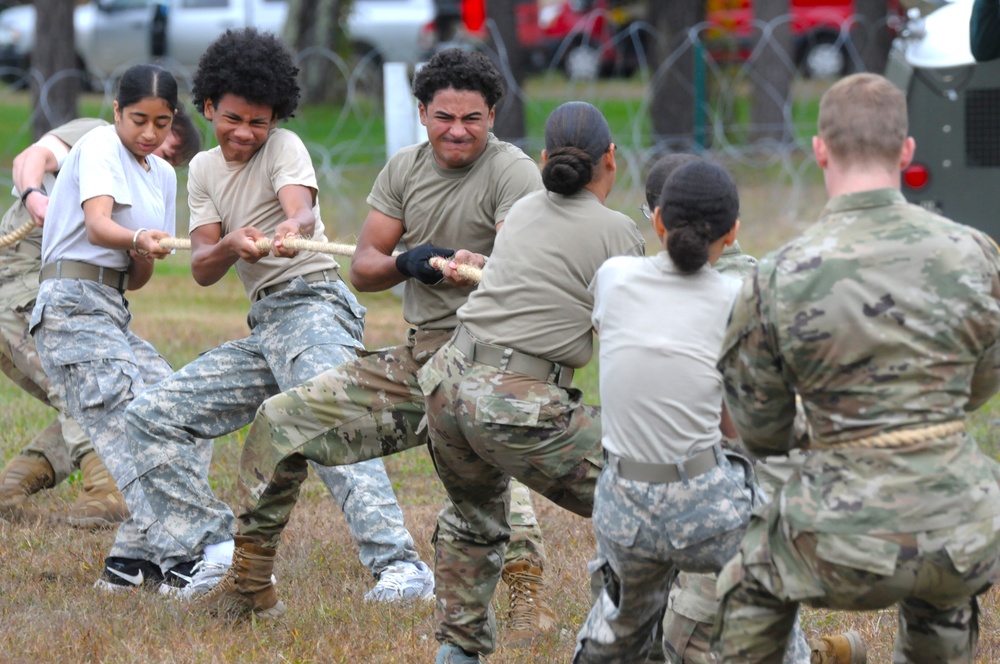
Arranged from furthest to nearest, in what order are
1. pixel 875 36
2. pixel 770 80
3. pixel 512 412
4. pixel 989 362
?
pixel 770 80 < pixel 875 36 < pixel 512 412 < pixel 989 362

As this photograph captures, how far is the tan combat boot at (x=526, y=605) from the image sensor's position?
178 inches

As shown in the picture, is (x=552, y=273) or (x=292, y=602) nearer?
(x=552, y=273)

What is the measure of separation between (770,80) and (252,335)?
1438 centimetres

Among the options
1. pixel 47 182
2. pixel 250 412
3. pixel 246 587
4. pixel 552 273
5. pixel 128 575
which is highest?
pixel 552 273

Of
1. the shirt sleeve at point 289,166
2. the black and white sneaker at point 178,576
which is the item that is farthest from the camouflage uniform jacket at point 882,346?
the black and white sneaker at point 178,576

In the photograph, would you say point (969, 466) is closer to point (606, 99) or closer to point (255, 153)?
point (255, 153)

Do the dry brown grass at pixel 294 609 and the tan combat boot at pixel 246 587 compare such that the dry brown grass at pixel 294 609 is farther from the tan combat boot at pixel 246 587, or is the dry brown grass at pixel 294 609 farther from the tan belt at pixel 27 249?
the tan belt at pixel 27 249

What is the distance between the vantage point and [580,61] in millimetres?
27547

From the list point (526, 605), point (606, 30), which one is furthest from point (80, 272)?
point (606, 30)

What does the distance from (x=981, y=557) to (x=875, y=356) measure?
0.51 m

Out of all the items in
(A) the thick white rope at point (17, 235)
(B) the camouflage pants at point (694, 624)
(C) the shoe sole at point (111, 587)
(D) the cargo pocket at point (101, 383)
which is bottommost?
(C) the shoe sole at point (111, 587)

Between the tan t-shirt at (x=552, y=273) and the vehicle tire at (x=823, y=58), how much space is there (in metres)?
22.5

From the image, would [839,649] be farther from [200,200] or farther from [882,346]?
[200,200]

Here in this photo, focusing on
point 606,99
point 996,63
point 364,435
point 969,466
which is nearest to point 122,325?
point 364,435
